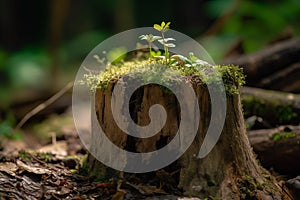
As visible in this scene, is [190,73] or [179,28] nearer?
[190,73]

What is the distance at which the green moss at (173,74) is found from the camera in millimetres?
2453

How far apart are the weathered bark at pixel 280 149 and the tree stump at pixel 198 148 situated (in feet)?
1.76

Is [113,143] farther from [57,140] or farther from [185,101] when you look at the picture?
[57,140]

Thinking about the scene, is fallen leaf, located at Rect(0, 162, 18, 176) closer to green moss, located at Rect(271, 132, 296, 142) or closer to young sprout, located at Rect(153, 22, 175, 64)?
young sprout, located at Rect(153, 22, 175, 64)

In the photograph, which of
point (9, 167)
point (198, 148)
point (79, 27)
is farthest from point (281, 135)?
point (79, 27)

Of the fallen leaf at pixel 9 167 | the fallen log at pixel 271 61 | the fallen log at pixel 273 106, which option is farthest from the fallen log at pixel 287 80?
the fallen leaf at pixel 9 167

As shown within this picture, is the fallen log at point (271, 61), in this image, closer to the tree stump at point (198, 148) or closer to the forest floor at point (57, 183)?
the tree stump at point (198, 148)

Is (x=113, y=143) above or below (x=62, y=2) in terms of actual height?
below

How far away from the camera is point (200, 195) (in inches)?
94.1

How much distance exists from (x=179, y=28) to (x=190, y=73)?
1251 cm

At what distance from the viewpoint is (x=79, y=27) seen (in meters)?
15.7

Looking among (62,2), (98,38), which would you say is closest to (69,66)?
(98,38)

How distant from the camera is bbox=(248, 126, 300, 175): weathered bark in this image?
3.05 meters

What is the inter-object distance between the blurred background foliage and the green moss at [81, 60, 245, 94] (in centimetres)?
408
